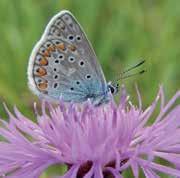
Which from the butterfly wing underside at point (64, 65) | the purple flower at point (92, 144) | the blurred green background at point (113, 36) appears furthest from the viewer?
the blurred green background at point (113, 36)

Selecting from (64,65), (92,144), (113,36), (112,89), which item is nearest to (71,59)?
(64,65)

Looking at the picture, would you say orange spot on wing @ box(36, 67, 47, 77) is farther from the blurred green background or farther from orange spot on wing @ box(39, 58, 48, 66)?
the blurred green background

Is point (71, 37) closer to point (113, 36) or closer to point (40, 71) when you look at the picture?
point (40, 71)

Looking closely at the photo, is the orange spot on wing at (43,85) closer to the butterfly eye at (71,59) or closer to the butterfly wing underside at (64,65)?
the butterfly wing underside at (64,65)

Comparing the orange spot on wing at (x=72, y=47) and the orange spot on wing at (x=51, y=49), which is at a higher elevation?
the orange spot on wing at (x=51, y=49)

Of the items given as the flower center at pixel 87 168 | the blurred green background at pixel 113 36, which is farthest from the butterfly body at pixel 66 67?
the blurred green background at pixel 113 36

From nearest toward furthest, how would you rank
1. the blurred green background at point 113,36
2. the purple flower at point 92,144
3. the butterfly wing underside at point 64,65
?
1. the purple flower at point 92,144
2. the butterfly wing underside at point 64,65
3. the blurred green background at point 113,36

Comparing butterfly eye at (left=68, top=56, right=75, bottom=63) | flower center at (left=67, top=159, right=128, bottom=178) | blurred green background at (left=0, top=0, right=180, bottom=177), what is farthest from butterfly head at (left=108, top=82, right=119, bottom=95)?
blurred green background at (left=0, top=0, right=180, bottom=177)

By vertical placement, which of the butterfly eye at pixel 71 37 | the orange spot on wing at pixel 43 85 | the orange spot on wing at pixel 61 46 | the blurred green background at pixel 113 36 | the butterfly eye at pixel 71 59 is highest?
the butterfly eye at pixel 71 37

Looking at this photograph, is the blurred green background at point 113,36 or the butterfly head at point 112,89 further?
the blurred green background at point 113,36
